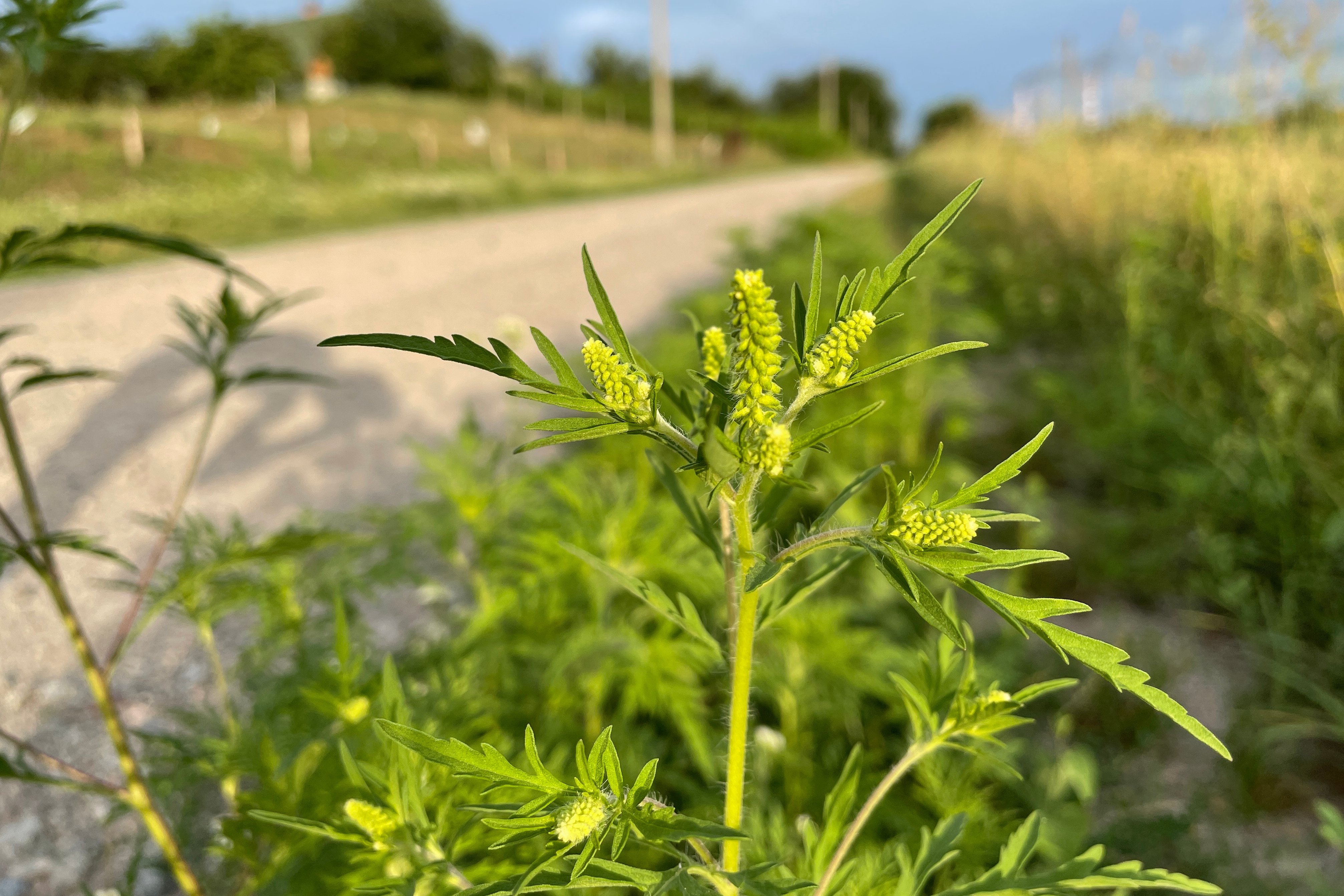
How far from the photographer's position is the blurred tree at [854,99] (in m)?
59.2

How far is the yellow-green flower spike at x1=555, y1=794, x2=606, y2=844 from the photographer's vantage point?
1.94ft

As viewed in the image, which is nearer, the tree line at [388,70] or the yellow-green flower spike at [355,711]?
the yellow-green flower spike at [355,711]

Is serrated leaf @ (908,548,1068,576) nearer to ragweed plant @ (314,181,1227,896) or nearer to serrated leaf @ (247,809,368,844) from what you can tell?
ragweed plant @ (314,181,1227,896)

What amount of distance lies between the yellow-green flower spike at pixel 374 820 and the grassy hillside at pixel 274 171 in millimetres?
1239

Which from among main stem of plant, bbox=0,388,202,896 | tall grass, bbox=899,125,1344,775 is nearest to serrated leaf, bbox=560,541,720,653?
main stem of plant, bbox=0,388,202,896

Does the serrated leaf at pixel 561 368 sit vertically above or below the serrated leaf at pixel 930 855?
above

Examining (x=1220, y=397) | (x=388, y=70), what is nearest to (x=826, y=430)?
(x=1220, y=397)

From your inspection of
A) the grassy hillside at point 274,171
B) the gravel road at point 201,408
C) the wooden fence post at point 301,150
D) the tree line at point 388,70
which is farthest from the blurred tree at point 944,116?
the gravel road at point 201,408

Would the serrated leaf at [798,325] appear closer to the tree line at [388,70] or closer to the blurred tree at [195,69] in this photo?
the tree line at [388,70]

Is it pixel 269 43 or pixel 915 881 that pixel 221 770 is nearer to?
pixel 915 881

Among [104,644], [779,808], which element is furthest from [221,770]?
[104,644]

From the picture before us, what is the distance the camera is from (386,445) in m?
4.00

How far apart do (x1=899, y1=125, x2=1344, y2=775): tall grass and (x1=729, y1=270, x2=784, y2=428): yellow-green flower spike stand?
198 cm

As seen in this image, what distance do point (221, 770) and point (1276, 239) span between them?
14.7ft
